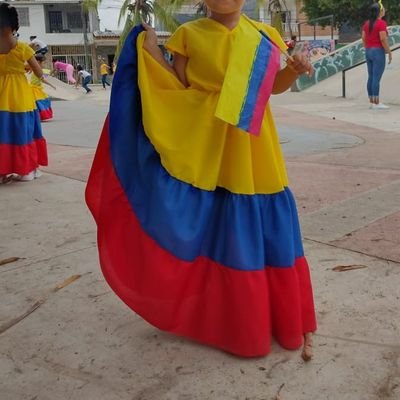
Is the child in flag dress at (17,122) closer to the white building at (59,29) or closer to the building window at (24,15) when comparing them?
the white building at (59,29)

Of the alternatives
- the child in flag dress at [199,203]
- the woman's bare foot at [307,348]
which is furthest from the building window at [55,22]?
the woman's bare foot at [307,348]

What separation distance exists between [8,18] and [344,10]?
113ft

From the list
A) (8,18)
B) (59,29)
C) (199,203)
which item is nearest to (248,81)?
(199,203)

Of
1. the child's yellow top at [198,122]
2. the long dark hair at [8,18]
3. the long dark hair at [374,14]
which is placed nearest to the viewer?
the child's yellow top at [198,122]

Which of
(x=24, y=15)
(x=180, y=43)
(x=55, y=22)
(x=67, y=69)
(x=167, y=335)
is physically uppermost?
(x=24, y=15)

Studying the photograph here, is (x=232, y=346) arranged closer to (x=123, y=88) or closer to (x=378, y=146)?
(x=123, y=88)

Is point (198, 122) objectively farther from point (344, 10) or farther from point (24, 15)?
point (24, 15)

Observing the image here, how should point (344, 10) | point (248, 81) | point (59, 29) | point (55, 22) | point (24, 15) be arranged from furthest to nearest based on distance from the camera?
point (55, 22) < point (59, 29) < point (24, 15) < point (344, 10) < point (248, 81)

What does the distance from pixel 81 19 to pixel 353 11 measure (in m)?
20.3

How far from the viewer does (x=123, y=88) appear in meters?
2.09

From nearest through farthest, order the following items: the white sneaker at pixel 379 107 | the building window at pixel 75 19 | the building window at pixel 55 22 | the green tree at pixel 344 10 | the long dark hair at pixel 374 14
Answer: the long dark hair at pixel 374 14, the white sneaker at pixel 379 107, the green tree at pixel 344 10, the building window at pixel 55 22, the building window at pixel 75 19

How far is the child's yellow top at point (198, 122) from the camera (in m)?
1.98

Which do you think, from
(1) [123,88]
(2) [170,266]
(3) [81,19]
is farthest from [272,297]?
(3) [81,19]

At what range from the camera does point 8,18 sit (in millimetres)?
4754
